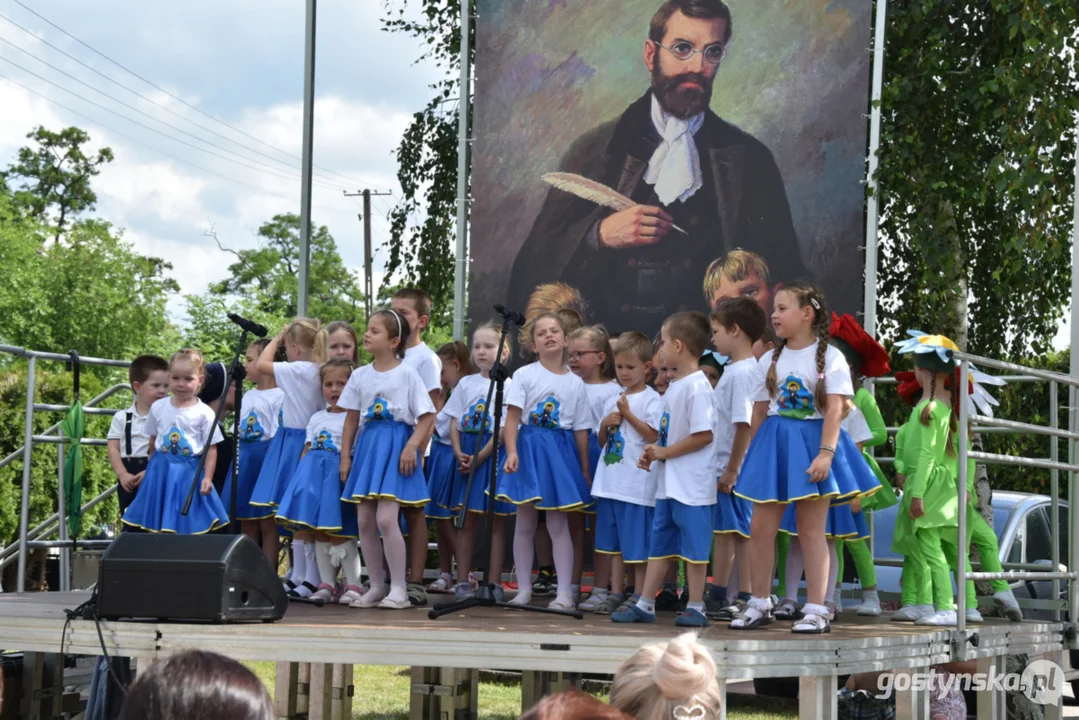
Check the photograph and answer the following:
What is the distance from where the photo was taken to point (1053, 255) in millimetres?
8188

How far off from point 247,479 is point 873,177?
4537mm

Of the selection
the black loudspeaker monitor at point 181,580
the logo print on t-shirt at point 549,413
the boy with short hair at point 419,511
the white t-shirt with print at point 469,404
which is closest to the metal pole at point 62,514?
the boy with short hair at point 419,511

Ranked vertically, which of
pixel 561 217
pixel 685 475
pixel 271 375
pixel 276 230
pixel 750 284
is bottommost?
pixel 685 475

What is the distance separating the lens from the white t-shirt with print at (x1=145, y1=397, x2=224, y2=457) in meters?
6.69

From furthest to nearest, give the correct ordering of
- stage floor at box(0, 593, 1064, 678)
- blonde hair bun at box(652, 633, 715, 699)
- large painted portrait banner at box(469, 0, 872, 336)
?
1. large painted portrait banner at box(469, 0, 872, 336)
2. stage floor at box(0, 593, 1064, 678)
3. blonde hair bun at box(652, 633, 715, 699)

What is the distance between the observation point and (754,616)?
5094mm

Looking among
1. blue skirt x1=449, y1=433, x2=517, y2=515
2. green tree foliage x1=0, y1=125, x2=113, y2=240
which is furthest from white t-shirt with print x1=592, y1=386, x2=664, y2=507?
green tree foliage x1=0, y1=125, x2=113, y2=240

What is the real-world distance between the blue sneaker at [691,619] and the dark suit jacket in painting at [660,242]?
3653 millimetres

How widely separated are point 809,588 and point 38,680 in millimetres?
3808

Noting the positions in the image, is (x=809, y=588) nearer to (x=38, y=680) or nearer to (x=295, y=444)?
(x=295, y=444)

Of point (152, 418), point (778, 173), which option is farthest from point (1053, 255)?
point (152, 418)

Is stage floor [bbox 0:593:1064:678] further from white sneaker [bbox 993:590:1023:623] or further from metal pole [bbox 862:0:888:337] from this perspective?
metal pole [bbox 862:0:888:337]

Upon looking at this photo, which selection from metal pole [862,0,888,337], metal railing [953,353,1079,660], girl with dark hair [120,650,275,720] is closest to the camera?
girl with dark hair [120,650,275,720]

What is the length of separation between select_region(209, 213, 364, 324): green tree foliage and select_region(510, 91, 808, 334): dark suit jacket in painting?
41.7m
